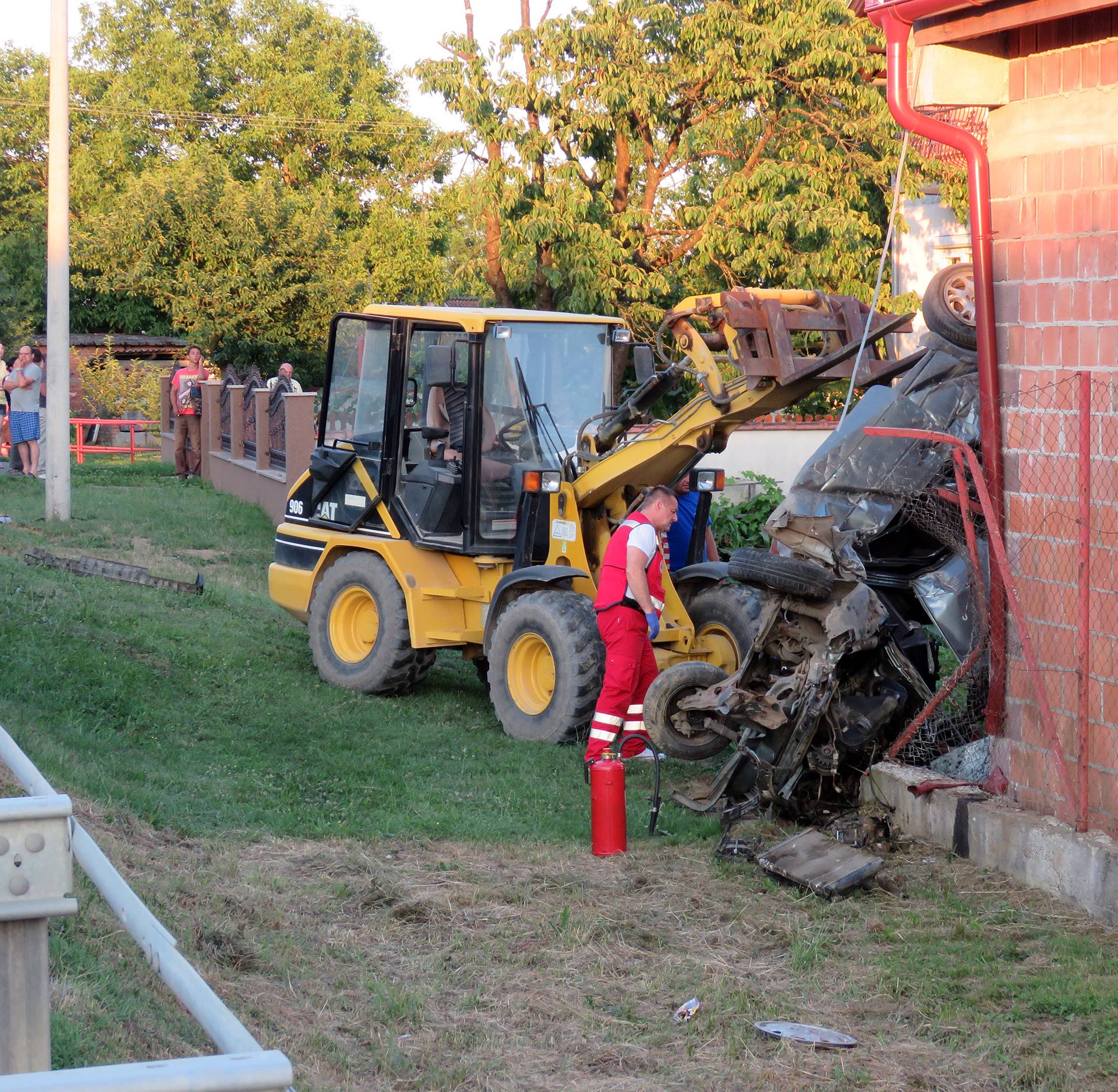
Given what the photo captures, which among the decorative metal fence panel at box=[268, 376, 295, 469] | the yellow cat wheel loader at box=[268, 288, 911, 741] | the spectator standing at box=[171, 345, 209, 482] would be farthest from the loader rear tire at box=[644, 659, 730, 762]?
the spectator standing at box=[171, 345, 209, 482]

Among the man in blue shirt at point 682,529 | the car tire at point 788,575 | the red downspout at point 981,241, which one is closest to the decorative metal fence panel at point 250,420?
the man in blue shirt at point 682,529

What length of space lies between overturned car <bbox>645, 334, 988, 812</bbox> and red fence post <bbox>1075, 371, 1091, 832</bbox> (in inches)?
33.1

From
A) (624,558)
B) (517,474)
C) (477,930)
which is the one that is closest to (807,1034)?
(477,930)

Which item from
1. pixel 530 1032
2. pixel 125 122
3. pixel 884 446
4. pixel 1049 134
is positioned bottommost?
pixel 530 1032

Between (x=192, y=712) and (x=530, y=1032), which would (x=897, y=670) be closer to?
(x=530, y=1032)

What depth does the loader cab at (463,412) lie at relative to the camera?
32.0ft

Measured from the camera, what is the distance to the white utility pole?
53.2 feet

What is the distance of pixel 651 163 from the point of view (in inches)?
768

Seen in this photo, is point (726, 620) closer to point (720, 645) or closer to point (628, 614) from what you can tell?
point (720, 645)

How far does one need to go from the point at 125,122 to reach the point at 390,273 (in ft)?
39.4

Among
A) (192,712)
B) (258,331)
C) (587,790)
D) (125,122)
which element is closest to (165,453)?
(258,331)

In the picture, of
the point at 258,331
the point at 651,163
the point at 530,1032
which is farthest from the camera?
the point at 258,331

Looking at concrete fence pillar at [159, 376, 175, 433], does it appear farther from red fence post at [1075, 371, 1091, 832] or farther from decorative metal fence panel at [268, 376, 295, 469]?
red fence post at [1075, 371, 1091, 832]

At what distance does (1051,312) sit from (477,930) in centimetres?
376
